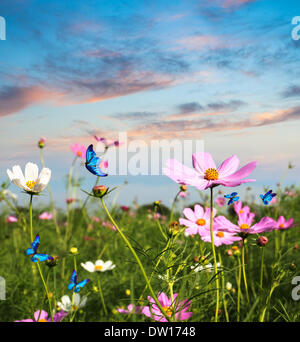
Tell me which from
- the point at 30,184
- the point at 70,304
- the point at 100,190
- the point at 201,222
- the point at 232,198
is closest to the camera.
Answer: the point at 100,190

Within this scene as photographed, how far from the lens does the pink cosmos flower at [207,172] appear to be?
49 cm

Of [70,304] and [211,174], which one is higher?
[211,174]

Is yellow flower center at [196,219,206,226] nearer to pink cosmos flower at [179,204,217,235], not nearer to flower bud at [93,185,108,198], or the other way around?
pink cosmos flower at [179,204,217,235]

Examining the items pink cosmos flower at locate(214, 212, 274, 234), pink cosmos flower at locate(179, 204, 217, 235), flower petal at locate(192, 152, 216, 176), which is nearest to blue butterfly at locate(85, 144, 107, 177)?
flower petal at locate(192, 152, 216, 176)

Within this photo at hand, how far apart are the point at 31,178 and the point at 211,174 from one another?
39cm

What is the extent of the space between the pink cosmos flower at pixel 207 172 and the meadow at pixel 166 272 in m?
0.02

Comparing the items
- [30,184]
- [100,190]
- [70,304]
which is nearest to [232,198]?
[100,190]

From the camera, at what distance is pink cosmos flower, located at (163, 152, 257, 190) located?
0.49 m

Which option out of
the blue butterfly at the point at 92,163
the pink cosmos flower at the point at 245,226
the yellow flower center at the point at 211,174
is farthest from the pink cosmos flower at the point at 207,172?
the pink cosmos flower at the point at 245,226

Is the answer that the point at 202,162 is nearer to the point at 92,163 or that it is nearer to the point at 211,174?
the point at 211,174

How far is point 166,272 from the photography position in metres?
0.68

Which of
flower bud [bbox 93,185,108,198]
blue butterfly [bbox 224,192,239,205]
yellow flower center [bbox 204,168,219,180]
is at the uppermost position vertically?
yellow flower center [bbox 204,168,219,180]

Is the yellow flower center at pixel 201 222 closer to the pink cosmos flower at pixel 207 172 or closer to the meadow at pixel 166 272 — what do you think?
the meadow at pixel 166 272
